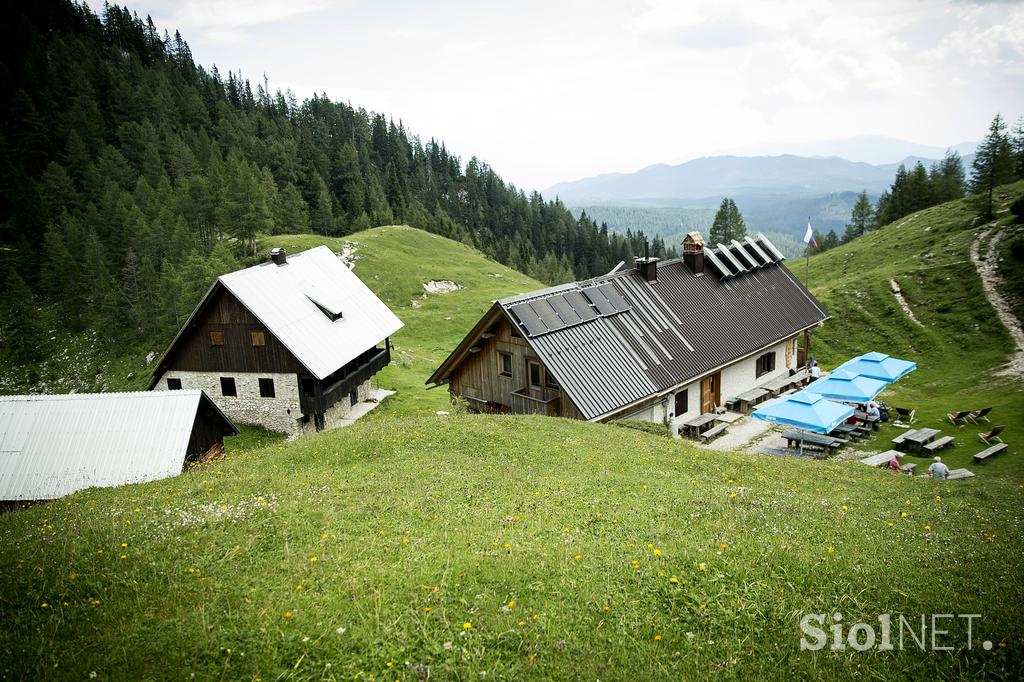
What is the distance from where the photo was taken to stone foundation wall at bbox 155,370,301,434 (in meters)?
37.4

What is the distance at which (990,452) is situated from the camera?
25906 mm

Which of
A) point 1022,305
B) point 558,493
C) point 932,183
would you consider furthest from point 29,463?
point 932,183

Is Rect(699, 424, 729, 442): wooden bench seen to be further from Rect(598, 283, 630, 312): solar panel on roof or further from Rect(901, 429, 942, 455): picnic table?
Rect(901, 429, 942, 455): picnic table

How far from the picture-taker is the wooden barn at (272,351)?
120ft

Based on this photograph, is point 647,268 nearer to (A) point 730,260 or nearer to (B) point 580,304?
(B) point 580,304

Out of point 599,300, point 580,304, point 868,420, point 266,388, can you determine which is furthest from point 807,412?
point 266,388

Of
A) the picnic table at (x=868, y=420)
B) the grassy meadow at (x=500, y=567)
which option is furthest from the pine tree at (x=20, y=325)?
the picnic table at (x=868, y=420)

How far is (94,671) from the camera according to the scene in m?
7.84

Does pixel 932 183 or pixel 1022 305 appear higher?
pixel 932 183

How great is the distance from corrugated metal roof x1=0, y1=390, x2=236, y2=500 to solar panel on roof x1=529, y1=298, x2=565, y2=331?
15.7 m

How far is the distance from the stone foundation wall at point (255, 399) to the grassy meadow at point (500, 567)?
18249mm

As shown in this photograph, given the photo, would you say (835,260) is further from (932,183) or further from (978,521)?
(978,521)

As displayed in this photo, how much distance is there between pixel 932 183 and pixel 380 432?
117719mm

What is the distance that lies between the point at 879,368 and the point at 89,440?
3917 cm
